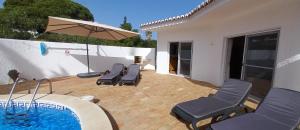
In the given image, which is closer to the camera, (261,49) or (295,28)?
(295,28)

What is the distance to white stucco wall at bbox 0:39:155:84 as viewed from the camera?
7.09 metres

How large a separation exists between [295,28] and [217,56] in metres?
3.72

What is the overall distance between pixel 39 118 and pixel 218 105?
15.7ft

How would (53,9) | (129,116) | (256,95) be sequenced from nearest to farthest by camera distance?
(129,116) → (256,95) → (53,9)

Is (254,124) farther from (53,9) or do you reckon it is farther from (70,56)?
(53,9)

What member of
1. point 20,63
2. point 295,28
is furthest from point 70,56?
point 295,28

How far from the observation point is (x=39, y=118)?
4.52m

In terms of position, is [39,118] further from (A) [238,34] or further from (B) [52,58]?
(A) [238,34]

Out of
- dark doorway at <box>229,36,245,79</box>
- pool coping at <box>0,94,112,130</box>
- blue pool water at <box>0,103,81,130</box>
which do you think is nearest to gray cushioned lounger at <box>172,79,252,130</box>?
pool coping at <box>0,94,112,130</box>

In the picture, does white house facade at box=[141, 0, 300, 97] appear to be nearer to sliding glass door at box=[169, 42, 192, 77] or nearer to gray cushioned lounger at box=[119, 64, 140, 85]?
sliding glass door at box=[169, 42, 192, 77]

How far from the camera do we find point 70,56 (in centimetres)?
956

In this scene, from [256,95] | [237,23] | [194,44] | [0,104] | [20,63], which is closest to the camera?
[0,104]

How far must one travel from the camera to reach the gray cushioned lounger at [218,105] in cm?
335

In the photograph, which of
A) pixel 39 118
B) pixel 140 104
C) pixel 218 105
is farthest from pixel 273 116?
pixel 39 118
